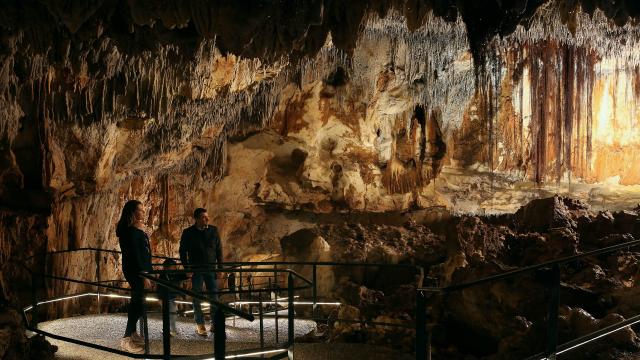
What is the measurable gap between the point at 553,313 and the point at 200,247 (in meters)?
3.78

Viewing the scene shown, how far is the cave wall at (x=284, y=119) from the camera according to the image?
7090mm

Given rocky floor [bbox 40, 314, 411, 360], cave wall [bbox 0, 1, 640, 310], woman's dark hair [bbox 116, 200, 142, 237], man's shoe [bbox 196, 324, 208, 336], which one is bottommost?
rocky floor [bbox 40, 314, 411, 360]

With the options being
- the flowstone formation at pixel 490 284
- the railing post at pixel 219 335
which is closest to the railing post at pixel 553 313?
the flowstone formation at pixel 490 284

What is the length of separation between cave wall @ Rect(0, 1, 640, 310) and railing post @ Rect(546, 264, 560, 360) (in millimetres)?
3647

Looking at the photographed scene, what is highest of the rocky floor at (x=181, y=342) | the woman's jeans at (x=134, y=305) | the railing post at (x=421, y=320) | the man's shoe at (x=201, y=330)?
the railing post at (x=421, y=320)

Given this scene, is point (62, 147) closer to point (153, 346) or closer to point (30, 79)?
point (30, 79)

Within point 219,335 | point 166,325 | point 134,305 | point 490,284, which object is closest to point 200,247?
point 134,305

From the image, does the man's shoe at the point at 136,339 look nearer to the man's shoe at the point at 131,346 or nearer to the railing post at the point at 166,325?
the man's shoe at the point at 131,346

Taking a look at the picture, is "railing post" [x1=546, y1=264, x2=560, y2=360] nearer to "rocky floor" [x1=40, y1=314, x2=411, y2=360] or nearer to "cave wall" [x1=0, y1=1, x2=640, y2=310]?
"rocky floor" [x1=40, y1=314, x2=411, y2=360]

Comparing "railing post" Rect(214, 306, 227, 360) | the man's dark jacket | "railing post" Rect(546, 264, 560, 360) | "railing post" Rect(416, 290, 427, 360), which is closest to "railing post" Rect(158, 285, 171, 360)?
"railing post" Rect(214, 306, 227, 360)

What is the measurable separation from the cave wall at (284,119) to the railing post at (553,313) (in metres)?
3.65

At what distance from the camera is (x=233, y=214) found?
15516 mm

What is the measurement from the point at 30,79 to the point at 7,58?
712 mm

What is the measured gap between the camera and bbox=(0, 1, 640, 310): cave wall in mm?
7090
